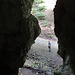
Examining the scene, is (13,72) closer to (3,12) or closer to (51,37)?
(3,12)

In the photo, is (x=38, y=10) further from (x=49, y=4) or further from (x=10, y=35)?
(x=10, y=35)

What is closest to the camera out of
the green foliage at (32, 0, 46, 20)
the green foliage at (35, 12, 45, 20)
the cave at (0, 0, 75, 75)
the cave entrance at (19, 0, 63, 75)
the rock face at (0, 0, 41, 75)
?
the cave at (0, 0, 75, 75)

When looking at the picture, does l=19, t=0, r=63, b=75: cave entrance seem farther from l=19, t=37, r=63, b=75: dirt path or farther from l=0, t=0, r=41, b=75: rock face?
l=0, t=0, r=41, b=75: rock face

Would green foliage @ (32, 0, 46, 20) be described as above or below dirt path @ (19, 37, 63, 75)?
above

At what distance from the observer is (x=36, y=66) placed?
9.03m

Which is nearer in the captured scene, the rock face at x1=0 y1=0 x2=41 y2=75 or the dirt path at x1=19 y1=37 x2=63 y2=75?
the rock face at x1=0 y1=0 x2=41 y2=75

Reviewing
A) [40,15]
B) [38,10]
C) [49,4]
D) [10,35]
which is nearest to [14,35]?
[10,35]

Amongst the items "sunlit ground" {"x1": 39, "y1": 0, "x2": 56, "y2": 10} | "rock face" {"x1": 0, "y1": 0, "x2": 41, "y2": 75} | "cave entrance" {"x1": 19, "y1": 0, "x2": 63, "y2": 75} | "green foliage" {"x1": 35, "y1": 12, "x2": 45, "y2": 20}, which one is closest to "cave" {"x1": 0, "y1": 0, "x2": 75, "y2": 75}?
"rock face" {"x1": 0, "y1": 0, "x2": 41, "y2": 75}

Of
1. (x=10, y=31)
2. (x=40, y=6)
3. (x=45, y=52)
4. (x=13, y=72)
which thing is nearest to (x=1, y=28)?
(x=10, y=31)

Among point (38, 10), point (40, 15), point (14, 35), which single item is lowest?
point (40, 15)

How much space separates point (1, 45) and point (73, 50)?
2.54 metres

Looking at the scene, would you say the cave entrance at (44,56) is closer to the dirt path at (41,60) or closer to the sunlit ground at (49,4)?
the dirt path at (41,60)

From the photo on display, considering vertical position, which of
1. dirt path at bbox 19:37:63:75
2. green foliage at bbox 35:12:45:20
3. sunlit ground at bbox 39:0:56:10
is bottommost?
dirt path at bbox 19:37:63:75

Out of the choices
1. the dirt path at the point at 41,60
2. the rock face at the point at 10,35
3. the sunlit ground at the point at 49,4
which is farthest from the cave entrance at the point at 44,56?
the sunlit ground at the point at 49,4
